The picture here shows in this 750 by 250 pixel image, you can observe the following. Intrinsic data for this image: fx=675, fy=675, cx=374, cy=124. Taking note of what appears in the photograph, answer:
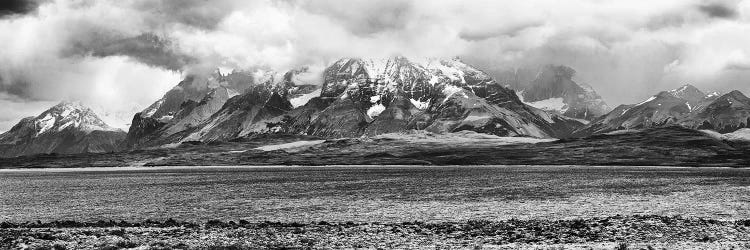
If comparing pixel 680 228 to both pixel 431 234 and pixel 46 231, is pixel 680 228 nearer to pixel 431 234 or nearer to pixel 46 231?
pixel 431 234

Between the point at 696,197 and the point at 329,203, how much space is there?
2375 inches

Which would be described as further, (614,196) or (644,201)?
(614,196)

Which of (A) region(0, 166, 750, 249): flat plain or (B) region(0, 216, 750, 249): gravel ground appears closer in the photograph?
(B) region(0, 216, 750, 249): gravel ground

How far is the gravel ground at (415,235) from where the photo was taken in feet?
174

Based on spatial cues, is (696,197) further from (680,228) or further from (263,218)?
(263,218)

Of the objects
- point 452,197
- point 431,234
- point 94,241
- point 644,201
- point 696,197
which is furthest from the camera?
point 452,197

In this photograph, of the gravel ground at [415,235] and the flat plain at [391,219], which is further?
the flat plain at [391,219]

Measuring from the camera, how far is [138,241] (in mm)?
56281

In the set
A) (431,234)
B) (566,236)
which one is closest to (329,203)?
(431,234)

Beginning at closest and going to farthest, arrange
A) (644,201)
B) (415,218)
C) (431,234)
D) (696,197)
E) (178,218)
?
1. (431,234)
2. (415,218)
3. (178,218)
4. (644,201)
5. (696,197)

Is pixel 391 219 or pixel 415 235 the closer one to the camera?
pixel 415 235

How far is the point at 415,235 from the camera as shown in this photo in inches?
2375

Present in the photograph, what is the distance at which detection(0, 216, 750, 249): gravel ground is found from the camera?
52.9 metres

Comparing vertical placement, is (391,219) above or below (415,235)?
below
